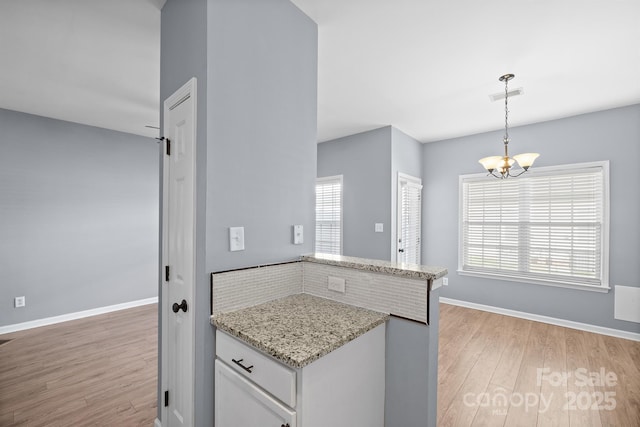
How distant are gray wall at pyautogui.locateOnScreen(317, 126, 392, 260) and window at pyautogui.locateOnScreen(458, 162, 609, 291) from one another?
4.55 feet

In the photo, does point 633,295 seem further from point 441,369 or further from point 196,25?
point 196,25

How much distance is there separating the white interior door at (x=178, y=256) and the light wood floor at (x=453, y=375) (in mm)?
683

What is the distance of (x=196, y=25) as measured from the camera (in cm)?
147

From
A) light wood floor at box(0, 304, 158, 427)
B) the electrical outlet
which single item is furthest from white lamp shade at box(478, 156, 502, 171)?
light wood floor at box(0, 304, 158, 427)

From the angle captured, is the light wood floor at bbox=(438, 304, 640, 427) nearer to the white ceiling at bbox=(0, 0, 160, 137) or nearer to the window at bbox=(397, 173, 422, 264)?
the window at bbox=(397, 173, 422, 264)

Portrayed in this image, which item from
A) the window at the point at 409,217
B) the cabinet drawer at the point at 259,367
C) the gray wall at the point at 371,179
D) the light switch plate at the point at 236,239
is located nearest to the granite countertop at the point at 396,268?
the light switch plate at the point at 236,239

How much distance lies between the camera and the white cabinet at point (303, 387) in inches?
40.8

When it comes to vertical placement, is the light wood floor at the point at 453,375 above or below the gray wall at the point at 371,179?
below

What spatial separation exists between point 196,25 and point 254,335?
1.56 meters

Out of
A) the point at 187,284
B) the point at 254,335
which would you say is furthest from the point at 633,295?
the point at 187,284

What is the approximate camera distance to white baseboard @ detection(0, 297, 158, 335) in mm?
3381

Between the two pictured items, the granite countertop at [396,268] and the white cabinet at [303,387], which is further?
the granite countertop at [396,268]

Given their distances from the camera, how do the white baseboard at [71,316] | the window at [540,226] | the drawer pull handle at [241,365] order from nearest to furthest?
the drawer pull handle at [241,365] < the white baseboard at [71,316] < the window at [540,226]

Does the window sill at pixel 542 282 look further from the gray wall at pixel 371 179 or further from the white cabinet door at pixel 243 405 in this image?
the white cabinet door at pixel 243 405
